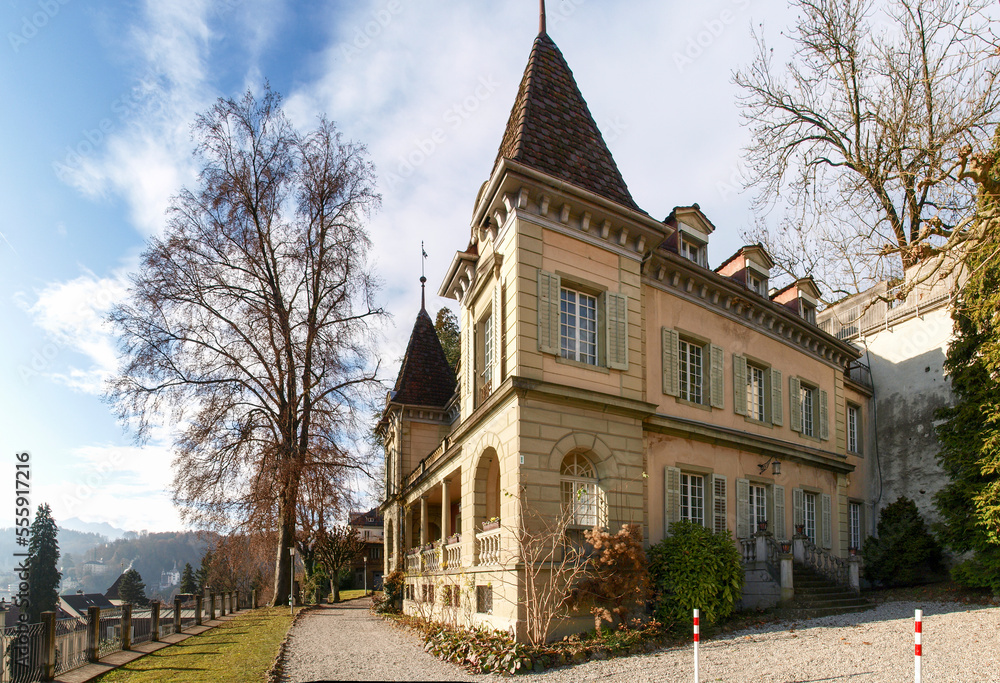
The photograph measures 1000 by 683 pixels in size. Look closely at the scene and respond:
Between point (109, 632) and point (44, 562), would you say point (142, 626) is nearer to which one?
point (109, 632)

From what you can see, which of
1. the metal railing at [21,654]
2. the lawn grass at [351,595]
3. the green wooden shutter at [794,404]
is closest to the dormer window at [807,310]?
the green wooden shutter at [794,404]

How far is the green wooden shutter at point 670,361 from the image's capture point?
16.1 m

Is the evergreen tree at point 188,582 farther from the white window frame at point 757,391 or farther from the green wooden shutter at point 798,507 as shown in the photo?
the white window frame at point 757,391

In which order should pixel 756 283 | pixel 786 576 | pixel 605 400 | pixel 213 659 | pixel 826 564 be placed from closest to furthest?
pixel 213 659 → pixel 605 400 → pixel 786 576 → pixel 826 564 → pixel 756 283

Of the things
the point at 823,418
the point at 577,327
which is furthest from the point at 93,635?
the point at 823,418

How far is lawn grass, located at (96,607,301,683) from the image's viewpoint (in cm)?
1080

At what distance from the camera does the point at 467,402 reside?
17.0m

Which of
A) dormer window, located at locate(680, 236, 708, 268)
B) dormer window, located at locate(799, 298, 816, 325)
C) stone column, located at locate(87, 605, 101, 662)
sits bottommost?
stone column, located at locate(87, 605, 101, 662)

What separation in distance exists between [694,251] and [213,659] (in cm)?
1470

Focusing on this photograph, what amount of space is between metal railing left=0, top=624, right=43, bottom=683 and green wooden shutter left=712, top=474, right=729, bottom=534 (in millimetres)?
13966

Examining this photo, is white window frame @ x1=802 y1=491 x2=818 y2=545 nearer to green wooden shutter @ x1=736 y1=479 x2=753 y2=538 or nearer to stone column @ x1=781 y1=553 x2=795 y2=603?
green wooden shutter @ x1=736 y1=479 x2=753 y2=538

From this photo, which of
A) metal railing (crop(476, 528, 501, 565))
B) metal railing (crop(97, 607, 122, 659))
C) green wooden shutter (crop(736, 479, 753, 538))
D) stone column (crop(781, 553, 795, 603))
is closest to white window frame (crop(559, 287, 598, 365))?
metal railing (crop(476, 528, 501, 565))

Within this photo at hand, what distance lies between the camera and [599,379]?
14.1 metres

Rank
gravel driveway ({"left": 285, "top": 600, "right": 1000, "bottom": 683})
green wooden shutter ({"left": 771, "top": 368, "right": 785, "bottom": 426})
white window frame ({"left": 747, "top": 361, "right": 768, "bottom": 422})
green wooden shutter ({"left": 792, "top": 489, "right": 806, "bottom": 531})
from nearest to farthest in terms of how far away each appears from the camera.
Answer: gravel driveway ({"left": 285, "top": 600, "right": 1000, "bottom": 683}) < white window frame ({"left": 747, "top": 361, "right": 768, "bottom": 422}) < green wooden shutter ({"left": 792, "top": 489, "right": 806, "bottom": 531}) < green wooden shutter ({"left": 771, "top": 368, "right": 785, "bottom": 426})
